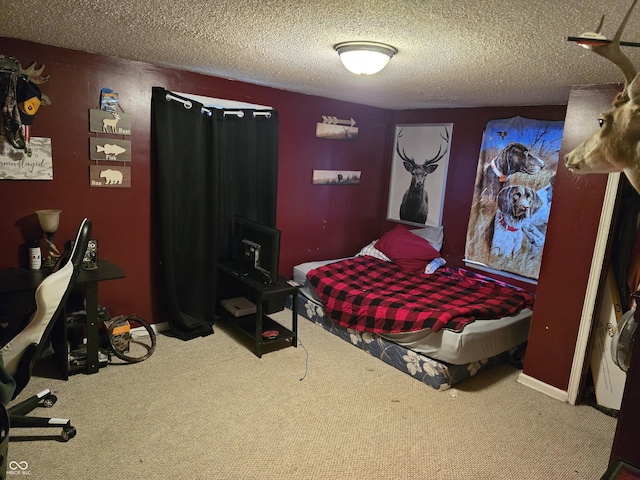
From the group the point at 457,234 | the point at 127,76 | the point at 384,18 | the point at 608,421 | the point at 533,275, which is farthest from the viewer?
the point at 457,234

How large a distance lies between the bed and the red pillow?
0.01 meters

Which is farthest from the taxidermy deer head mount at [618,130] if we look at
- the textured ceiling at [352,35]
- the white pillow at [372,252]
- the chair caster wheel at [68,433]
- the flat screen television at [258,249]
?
the white pillow at [372,252]

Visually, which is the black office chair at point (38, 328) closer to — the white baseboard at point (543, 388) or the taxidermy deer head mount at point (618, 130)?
the taxidermy deer head mount at point (618, 130)

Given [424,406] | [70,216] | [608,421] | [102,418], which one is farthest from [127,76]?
[608,421]

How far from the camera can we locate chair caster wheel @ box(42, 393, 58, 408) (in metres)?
2.62

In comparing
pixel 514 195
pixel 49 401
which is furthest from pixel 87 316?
pixel 514 195

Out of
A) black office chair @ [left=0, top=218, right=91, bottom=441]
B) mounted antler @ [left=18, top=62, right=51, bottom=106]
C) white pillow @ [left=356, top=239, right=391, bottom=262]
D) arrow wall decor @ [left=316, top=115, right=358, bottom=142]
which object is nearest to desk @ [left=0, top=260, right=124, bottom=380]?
black office chair @ [left=0, top=218, right=91, bottom=441]

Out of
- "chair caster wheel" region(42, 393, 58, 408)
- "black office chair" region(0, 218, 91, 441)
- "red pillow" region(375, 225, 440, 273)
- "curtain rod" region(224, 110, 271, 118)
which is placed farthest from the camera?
"red pillow" region(375, 225, 440, 273)

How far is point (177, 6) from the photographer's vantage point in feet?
6.29

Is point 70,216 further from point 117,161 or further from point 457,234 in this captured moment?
point 457,234

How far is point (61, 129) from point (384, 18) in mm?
2382

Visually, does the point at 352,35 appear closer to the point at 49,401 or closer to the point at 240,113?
the point at 240,113

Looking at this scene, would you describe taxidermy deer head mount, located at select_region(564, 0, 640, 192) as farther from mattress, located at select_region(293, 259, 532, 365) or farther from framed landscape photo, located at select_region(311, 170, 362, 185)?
framed landscape photo, located at select_region(311, 170, 362, 185)

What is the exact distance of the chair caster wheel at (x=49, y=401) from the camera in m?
2.62
